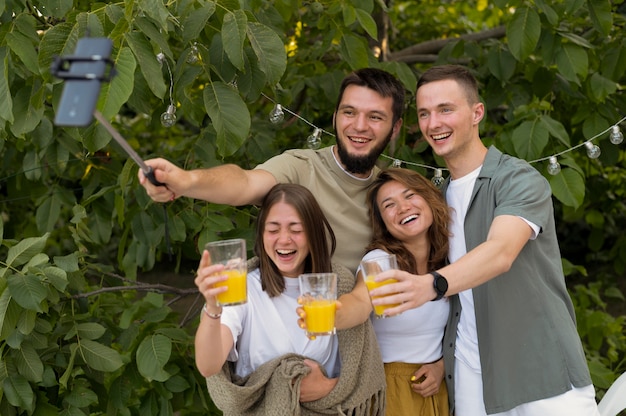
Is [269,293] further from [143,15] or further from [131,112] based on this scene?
[131,112]

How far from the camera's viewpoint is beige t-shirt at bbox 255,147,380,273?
8.02ft

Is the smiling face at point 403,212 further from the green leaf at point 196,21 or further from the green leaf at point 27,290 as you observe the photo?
the green leaf at point 27,290

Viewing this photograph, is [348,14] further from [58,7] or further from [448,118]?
[58,7]

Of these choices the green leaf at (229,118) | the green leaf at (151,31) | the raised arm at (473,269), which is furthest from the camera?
the green leaf at (229,118)

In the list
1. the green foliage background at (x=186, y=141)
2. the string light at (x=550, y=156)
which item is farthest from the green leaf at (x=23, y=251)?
the string light at (x=550, y=156)

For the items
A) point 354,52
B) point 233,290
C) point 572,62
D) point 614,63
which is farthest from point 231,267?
point 614,63

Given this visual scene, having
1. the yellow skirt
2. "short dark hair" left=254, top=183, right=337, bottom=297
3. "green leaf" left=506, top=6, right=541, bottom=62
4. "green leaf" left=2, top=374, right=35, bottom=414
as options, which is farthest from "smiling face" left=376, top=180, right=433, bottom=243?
"green leaf" left=2, top=374, right=35, bottom=414

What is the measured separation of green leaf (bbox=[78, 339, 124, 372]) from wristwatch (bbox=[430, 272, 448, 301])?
47.3 inches

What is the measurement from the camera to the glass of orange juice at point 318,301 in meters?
1.88

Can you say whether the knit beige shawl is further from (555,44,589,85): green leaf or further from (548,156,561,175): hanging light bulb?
(555,44,589,85): green leaf

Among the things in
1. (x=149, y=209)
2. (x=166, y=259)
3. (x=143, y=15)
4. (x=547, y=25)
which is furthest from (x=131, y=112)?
(x=143, y=15)

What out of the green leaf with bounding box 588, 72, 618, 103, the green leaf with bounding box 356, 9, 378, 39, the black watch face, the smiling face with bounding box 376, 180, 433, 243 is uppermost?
the green leaf with bounding box 356, 9, 378, 39

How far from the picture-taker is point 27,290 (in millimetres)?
2467

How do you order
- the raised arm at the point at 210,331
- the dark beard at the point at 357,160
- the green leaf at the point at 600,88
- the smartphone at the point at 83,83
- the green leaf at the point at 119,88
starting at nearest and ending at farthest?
the smartphone at the point at 83,83 < the raised arm at the point at 210,331 < the green leaf at the point at 119,88 < the dark beard at the point at 357,160 < the green leaf at the point at 600,88
